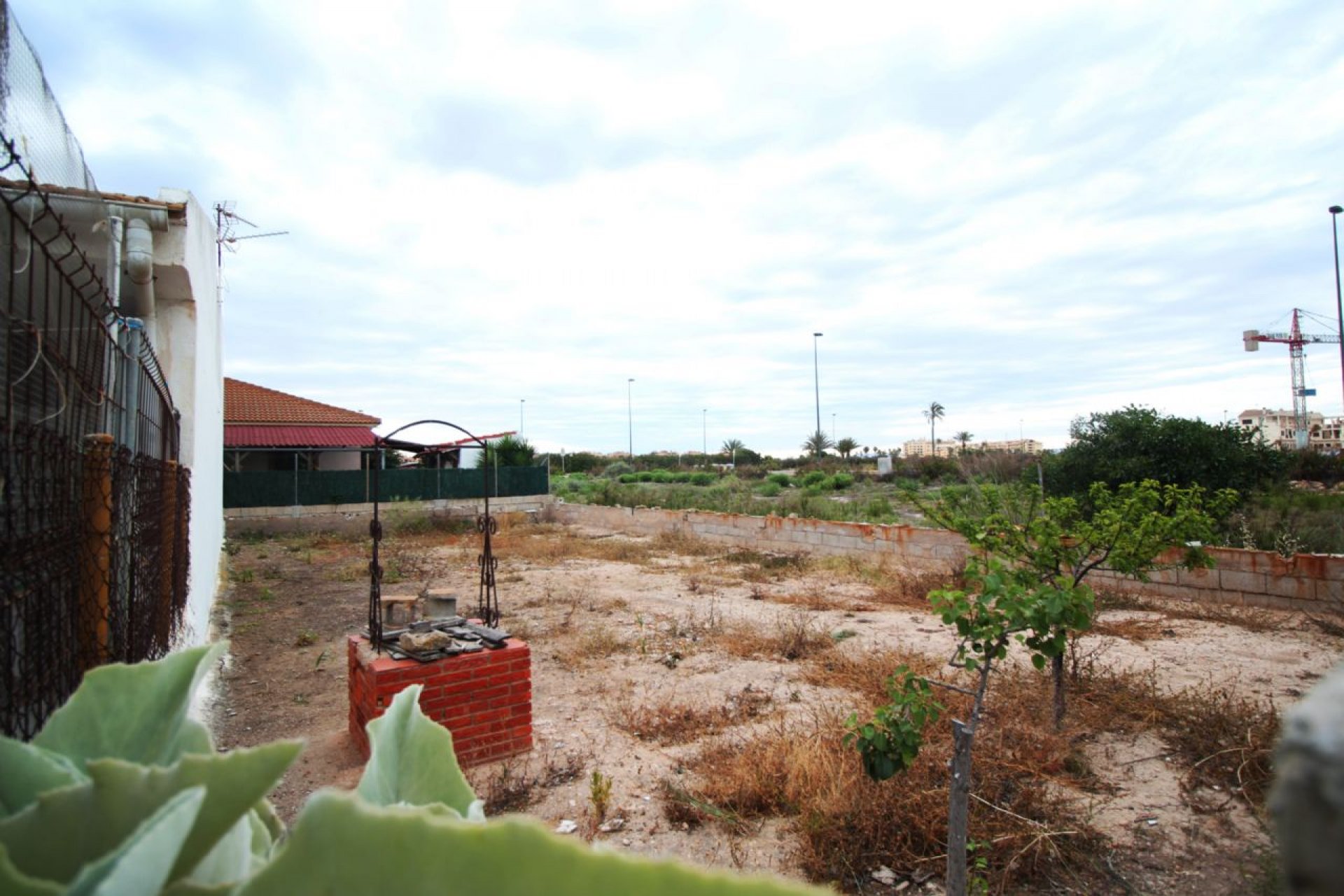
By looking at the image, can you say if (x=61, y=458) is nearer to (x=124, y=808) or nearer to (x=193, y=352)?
(x=124, y=808)

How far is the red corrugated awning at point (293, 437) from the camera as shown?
2095cm

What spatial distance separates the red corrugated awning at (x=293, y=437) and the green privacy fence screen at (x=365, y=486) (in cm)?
257

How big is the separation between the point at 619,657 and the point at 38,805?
583 cm

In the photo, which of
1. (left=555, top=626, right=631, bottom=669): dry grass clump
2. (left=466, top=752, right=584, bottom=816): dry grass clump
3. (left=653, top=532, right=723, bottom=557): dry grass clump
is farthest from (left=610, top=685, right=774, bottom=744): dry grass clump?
(left=653, top=532, right=723, bottom=557): dry grass clump

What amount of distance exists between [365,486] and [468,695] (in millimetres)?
14987

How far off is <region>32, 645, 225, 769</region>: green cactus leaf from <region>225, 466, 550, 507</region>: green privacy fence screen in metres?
14.8

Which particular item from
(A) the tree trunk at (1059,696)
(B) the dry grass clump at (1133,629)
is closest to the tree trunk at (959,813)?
(A) the tree trunk at (1059,696)

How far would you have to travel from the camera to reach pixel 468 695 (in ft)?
12.9

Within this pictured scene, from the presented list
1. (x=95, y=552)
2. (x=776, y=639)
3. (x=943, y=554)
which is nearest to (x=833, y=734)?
(x=776, y=639)

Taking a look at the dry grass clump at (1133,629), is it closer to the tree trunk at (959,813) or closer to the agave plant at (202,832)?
the tree trunk at (959,813)

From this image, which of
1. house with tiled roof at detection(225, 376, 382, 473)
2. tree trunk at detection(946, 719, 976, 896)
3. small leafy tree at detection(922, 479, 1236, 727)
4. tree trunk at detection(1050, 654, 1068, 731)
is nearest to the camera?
tree trunk at detection(946, 719, 976, 896)

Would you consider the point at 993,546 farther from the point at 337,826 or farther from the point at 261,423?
the point at 261,423

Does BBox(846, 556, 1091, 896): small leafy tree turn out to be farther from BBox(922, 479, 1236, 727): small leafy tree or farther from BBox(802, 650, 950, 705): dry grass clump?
BBox(802, 650, 950, 705): dry grass clump

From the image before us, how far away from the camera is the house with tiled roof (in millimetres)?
20906
